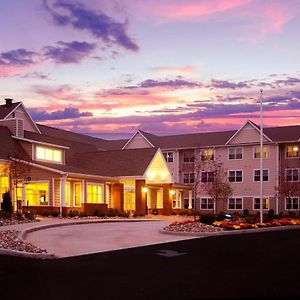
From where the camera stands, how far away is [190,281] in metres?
11.4

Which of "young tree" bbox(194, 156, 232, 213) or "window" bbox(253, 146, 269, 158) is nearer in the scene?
"young tree" bbox(194, 156, 232, 213)

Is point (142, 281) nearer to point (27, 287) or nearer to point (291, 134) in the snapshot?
point (27, 287)

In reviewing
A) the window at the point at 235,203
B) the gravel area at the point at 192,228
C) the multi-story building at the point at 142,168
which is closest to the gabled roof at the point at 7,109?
the multi-story building at the point at 142,168

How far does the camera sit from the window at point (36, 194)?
A: 40594 mm

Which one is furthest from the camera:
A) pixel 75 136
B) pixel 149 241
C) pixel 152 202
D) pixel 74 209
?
pixel 75 136

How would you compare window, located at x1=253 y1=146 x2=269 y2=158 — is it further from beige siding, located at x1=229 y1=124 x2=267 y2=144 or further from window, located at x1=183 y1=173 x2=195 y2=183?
window, located at x1=183 y1=173 x2=195 y2=183

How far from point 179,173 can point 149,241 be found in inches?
1697

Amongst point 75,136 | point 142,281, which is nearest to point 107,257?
point 142,281

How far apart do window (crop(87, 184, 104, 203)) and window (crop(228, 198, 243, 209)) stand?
66.6ft

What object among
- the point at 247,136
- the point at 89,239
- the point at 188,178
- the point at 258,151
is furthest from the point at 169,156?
the point at 89,239

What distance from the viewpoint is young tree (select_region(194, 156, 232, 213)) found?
54.5 meters

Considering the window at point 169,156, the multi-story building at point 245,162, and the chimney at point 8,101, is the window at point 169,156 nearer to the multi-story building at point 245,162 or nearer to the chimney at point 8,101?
the multi-story building at point 245,162

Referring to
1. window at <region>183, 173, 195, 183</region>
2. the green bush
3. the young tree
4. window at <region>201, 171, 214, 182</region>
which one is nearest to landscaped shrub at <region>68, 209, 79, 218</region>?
the green bush

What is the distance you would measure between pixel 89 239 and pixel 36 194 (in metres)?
20.4
